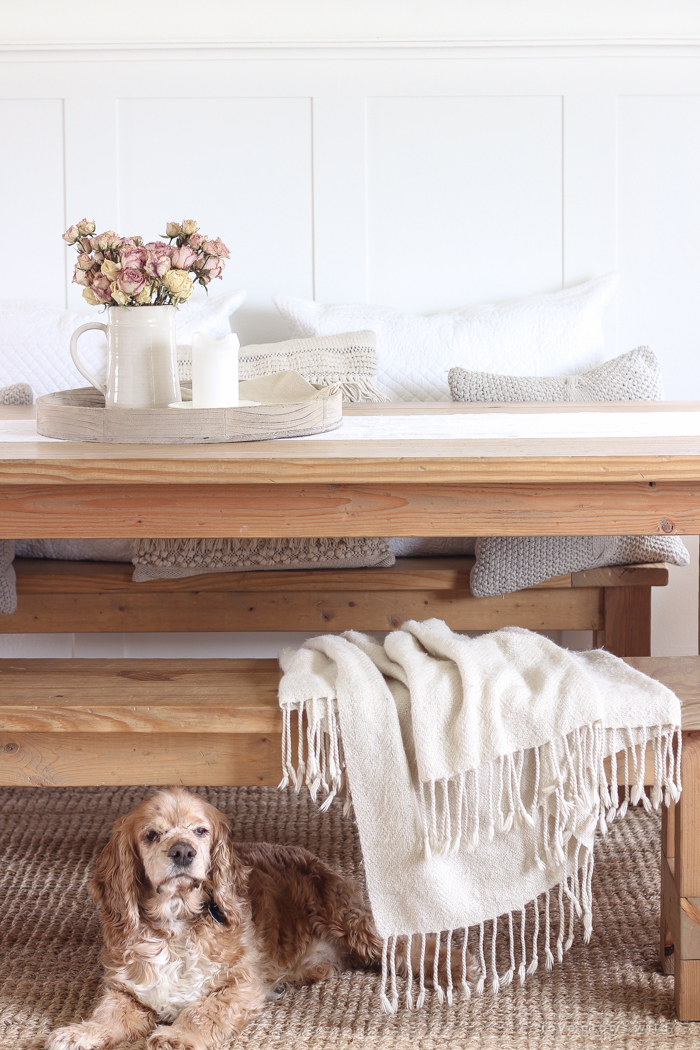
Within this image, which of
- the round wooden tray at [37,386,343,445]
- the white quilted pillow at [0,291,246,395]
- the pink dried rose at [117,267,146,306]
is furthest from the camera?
the white quilted pillow at [0,291,246,395]

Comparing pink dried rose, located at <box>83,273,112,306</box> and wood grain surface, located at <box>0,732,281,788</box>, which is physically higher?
pink dried rose, located at <box>83,273,112,306</box>

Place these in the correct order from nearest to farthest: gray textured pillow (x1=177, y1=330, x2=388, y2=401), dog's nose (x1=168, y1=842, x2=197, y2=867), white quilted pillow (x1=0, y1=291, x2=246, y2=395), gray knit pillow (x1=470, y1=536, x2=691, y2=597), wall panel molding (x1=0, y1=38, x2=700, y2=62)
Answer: dog's nose (x1=168, y1=842, x2=197, y2=867)
gray knit pillow (x1=470, y1=536, x2=691, y2=597)
gray textured pillow (x1=177, y1=330, x2=388, y2=401)
white quilted pillow (x1=0, y1=291, x2=246, y2=395)
wall panel molding (x1=0, y1=38, x2=700, y2=62)

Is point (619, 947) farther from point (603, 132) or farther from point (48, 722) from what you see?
point (603, 132)

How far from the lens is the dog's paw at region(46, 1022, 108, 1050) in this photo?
3.95ft

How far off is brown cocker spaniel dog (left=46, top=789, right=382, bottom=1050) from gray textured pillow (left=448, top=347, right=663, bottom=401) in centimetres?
118

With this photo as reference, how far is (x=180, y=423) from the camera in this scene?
Answer: 1.42 m

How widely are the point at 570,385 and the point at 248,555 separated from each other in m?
0.82

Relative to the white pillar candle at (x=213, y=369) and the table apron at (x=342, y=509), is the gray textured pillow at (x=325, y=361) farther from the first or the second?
the table apron at (x=342, y=509)

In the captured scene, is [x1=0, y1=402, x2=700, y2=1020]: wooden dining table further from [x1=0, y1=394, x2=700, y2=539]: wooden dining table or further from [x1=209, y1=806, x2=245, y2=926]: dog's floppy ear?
[x1=209, y1=806, x2=245, y2=926]: dog's floppy ear

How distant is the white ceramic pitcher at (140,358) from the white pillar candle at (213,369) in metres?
0.06

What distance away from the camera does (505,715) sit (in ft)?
3.99

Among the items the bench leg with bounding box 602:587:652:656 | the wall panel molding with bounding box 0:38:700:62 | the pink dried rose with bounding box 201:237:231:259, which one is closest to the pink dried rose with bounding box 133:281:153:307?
the pink dried rose with bounding box 201:237:231:259

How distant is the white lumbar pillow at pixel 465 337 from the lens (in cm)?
244

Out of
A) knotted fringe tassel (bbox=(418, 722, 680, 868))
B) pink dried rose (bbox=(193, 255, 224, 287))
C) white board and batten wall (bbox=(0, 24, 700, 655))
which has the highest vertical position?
white board and batten wall (bbox=(0, 24, 700, 655))
